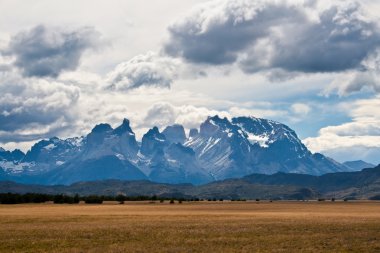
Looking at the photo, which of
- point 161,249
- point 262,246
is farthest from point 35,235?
point 262,246

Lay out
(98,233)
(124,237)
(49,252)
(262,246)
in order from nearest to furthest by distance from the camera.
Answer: (49,252) → (262,246) → (124,237) → (98,233)

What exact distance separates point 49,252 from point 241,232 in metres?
30.2

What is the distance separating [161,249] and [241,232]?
847 inches

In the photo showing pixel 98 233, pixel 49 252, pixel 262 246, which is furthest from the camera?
pixel 98 233

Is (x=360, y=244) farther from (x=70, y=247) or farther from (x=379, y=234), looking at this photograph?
(x=70, y=247)

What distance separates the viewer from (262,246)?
197 feet

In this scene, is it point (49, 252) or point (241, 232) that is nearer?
point (49, 252)

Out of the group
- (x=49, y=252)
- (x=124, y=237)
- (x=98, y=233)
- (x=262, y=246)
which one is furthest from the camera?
(x=98, y=233)

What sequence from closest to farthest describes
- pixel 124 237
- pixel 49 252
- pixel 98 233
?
pixel 49 252 < pixel 124 237 < pixel 98 233

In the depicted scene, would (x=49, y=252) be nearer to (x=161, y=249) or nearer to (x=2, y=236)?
(x=161, y=249)

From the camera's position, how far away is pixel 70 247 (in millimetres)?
60562

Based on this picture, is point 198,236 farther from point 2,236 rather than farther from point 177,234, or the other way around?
point 2,236

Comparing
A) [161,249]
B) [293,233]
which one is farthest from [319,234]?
[161,249]

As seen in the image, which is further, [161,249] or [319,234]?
[319,234]
